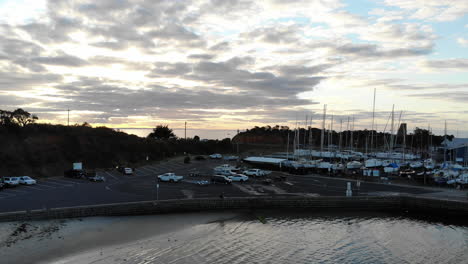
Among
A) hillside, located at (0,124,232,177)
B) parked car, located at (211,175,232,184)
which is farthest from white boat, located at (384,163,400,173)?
hillside, located at (0,124,232,177)

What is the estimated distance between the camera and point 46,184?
4122cm

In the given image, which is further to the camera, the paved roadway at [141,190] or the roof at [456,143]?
the roof at [456,143]

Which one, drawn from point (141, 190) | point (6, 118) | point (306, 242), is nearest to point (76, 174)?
point (141, 190)

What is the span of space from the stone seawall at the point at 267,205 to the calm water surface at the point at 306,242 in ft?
8.09

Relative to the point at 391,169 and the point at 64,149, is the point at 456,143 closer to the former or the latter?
the point at 391,169

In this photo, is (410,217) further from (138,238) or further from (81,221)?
(81,221)

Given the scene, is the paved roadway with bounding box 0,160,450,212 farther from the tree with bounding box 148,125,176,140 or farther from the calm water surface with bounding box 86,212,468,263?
the tree with bounding box 148,125,176,140

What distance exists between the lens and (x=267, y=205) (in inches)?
1340

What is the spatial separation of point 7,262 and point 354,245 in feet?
69.2

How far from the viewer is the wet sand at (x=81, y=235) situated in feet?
67.5

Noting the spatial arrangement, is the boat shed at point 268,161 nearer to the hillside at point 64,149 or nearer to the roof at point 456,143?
the hillside at point 64,149

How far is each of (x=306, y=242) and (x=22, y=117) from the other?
210ft

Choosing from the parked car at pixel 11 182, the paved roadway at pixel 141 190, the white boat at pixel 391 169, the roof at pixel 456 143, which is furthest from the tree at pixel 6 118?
the roof at pixel 456 143

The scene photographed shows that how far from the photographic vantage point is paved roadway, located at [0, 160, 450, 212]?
104ft
